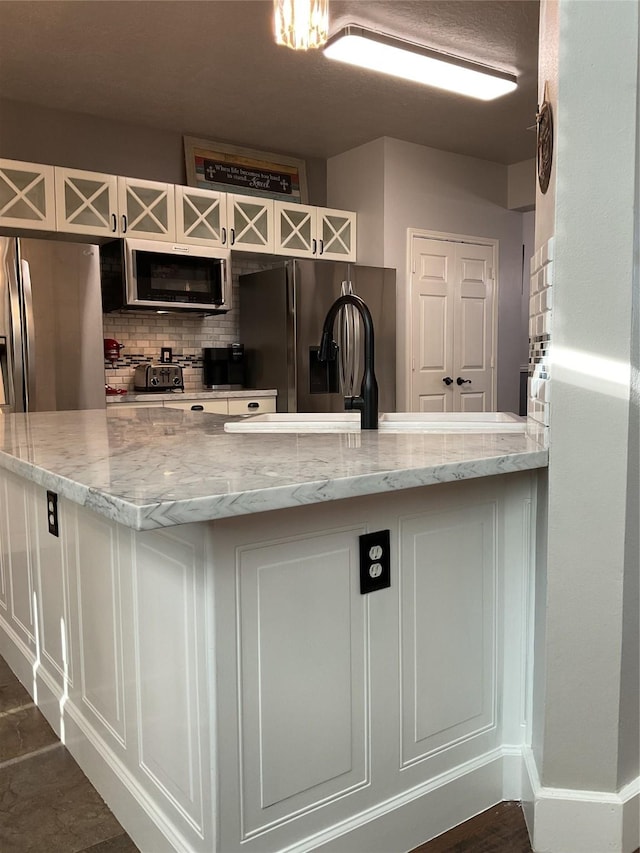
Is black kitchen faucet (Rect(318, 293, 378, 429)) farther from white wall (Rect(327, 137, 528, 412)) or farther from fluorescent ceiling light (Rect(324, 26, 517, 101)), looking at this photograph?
white wall (Rect(327, 137, 528, 412))

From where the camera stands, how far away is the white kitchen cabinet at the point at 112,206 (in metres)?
4.36

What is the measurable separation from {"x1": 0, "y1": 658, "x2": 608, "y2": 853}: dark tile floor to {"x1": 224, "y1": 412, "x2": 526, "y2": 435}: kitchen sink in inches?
39.2

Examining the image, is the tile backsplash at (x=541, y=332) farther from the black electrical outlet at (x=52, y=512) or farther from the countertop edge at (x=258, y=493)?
the black electrical outlet at (x=52, y=512)

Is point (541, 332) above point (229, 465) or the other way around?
above

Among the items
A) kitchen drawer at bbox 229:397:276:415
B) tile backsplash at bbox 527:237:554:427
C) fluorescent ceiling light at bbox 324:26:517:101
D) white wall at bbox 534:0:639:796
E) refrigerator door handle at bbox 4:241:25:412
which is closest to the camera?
white wall at bbox 534:0:639:796

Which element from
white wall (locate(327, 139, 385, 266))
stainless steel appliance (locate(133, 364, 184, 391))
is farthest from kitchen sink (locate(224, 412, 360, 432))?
white wall (locate(327, 139, 385, 266))

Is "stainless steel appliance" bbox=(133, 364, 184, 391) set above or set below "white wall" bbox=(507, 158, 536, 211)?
below

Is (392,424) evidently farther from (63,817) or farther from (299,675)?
(63,817)

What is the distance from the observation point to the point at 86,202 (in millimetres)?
4406

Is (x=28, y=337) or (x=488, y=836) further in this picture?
(x=28, y=337)

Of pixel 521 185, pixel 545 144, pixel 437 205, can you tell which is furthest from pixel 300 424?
pixel 521 185

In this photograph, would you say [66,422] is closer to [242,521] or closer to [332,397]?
[242,521]

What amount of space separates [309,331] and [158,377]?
1.10 m

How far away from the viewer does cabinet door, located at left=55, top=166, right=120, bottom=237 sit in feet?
14.2
